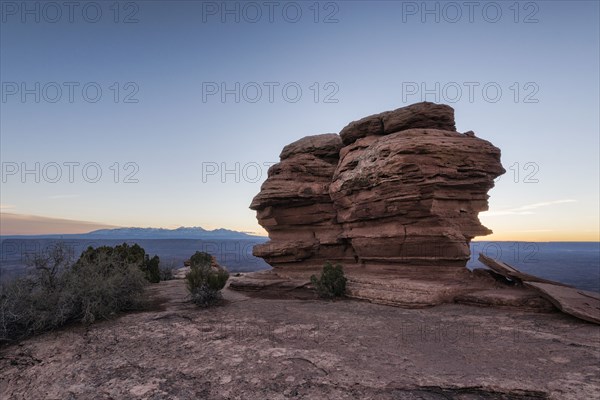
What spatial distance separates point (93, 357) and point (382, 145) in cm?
1236

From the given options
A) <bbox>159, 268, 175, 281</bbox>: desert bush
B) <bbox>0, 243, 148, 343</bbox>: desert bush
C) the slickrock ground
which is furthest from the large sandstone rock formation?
<bbox>159, 268, 175, 281</bbox>: desert bush

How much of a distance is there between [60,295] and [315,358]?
816 cm

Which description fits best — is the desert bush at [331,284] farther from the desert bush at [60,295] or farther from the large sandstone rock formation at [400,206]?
the desert bush at [60,295]

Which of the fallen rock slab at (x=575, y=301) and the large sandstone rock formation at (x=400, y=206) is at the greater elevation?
the large sandstone rock formation at (x=400, y=206)

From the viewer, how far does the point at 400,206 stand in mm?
13641

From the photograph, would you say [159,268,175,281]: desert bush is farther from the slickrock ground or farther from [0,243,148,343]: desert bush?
the slickrock ground

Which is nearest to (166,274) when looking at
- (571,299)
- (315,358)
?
(315,358)

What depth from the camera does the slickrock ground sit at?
5.40 meters

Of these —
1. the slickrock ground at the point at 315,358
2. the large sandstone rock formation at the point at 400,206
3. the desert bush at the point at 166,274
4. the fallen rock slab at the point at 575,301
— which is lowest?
the desert bush at the point at 166,274

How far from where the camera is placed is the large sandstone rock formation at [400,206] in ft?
43.3

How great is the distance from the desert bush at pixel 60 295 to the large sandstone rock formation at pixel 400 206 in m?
7.78

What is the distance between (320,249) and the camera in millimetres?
17594

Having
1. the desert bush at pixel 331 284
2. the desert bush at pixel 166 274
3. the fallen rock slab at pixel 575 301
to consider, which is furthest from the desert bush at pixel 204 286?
the desert bush at pixel 166 274

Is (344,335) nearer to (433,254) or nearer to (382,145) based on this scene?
(433,254)
